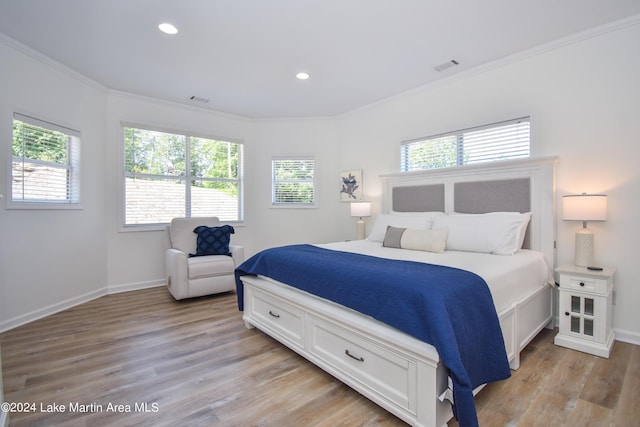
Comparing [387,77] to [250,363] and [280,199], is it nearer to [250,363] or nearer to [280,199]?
[280,199]

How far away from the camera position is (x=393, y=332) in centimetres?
160

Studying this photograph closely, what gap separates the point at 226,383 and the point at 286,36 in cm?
283

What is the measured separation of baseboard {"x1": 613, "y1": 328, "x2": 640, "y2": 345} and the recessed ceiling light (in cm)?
454

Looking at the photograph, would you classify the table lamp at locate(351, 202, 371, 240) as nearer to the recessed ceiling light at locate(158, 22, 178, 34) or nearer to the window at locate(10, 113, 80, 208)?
the recessed ceiling light at locate(158, 22, 178, 34)

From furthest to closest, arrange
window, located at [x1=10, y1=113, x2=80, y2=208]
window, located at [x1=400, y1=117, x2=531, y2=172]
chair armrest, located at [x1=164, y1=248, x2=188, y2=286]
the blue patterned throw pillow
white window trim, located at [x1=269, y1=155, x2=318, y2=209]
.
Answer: white window trim, located at [x1=269, y1=155, x2=318, y2=209], the blue patterned throw pillow, chair armrest, located at [x1=164, y1=248, x2=188, y2=286], window, located at [x1=400, y1=117, x2=531, y2=172], window, located at [x1=10, y1=113, x2=80, y2=208]

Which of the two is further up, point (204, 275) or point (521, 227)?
point (521, 227)

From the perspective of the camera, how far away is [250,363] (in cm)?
Result: 219

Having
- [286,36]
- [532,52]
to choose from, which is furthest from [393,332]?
[532,52]

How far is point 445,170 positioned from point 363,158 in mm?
1423

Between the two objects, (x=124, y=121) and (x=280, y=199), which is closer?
(x=124, y=121)

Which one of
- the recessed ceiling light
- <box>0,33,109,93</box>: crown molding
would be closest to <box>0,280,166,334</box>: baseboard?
<box>0,33,109,93</box>: crown molding

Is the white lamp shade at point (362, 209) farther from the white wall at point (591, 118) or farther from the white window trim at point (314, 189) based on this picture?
the white wall at point (591, 118)

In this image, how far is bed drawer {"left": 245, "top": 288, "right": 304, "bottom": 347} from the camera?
224cm

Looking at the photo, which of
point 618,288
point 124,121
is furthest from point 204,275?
point 618,288
